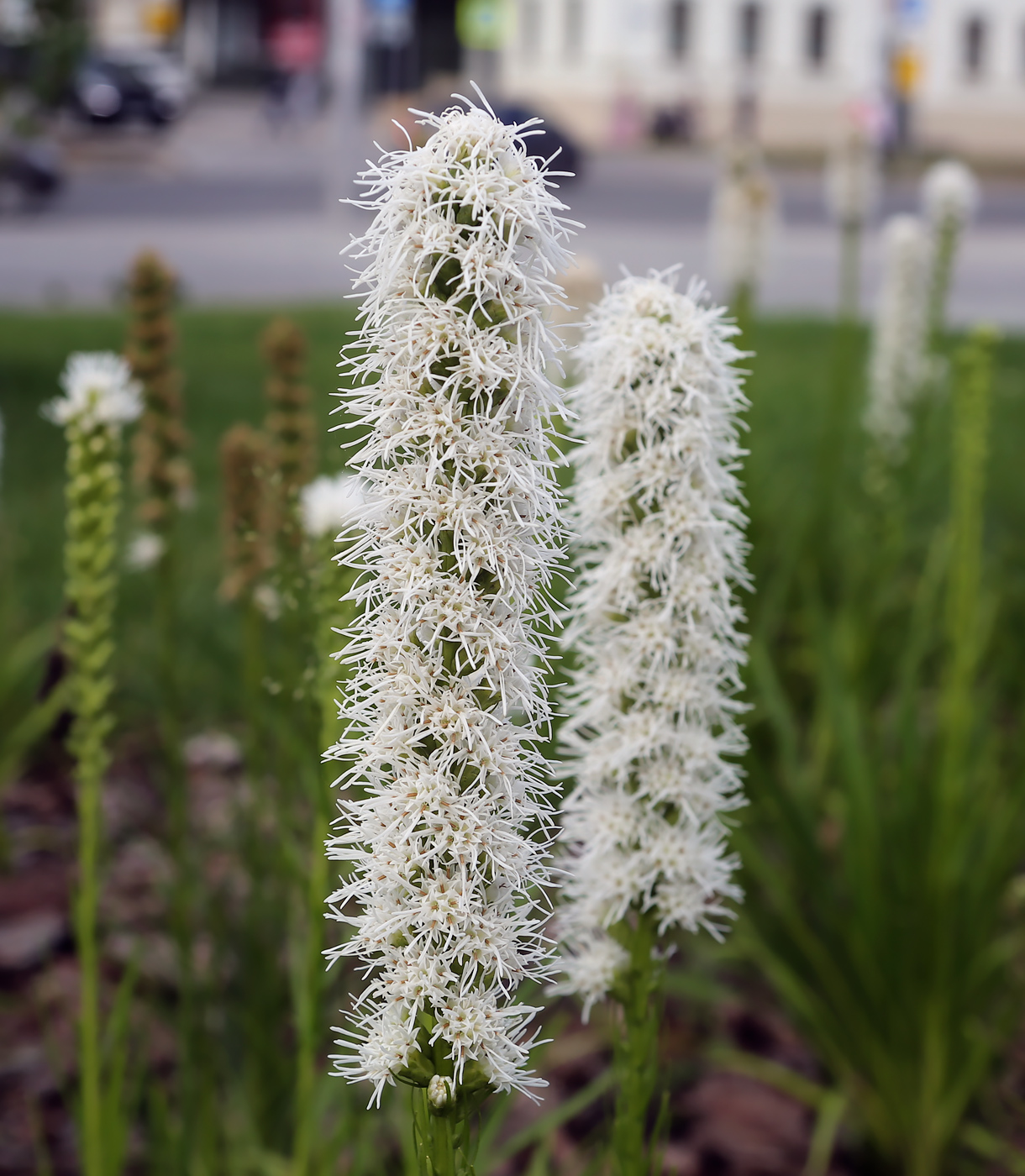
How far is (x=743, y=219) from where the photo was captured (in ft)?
18.1

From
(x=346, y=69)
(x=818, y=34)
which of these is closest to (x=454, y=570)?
(x=346, y=69)

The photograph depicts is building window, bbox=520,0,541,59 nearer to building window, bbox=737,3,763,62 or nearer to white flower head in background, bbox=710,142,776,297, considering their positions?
building window, bbox=737,3,763,62

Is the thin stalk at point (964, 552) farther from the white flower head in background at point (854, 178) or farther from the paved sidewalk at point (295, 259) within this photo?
the paved sidewalk at point (295, 259)

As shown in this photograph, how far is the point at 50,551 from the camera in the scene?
21.5 feet

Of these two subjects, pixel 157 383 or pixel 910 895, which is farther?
pixel 910 895

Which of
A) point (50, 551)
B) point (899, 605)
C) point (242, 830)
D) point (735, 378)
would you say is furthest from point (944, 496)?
point (735, 378)

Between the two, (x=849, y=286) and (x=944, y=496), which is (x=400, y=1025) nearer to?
(x=849, y=286)

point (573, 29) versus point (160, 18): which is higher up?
point (160, 18)

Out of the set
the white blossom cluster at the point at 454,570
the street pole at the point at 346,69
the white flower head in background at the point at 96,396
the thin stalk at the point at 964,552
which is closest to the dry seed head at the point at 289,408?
the white flower head in background at the point at 96,396

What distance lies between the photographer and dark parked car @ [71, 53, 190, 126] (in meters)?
37.1

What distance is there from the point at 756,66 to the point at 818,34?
319 cm

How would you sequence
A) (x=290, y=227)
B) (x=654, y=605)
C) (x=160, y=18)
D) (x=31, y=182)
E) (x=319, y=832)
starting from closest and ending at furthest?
(x=654, y=605)
(x=319, y=832)
(x=290, y=227)
(x=31, y=182)
(x=160, y=18)

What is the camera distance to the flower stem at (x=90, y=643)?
75.5 inches

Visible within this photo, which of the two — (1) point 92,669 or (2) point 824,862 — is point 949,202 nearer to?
(2) point 824,862
